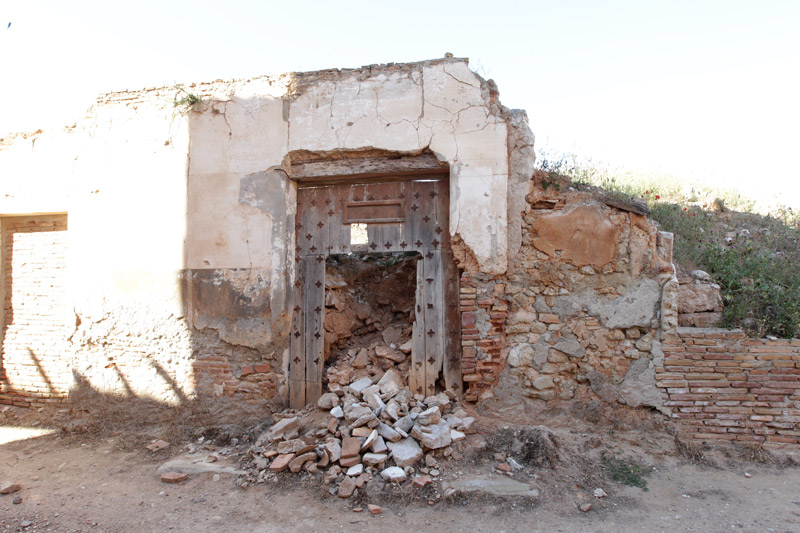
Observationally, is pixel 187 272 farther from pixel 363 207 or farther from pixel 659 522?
pixel 659 522

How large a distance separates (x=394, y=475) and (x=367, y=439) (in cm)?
39

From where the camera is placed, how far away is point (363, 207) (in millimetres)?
5090

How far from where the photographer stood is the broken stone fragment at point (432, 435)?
389 cm

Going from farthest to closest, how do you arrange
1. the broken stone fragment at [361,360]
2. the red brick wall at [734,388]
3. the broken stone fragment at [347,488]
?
the broken stone fragment at [361,360]
the red brick wall at [734,388]
the broken stone fragment at [347,488]

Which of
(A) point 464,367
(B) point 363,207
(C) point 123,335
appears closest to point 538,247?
(A) point 464,367

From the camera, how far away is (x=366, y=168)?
4945 millimetres

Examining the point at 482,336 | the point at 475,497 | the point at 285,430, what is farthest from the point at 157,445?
the point at 482,336

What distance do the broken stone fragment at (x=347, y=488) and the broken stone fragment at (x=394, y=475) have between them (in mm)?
232

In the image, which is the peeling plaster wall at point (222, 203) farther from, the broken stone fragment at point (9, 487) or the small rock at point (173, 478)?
the broken stone fragment at point (9, 487)

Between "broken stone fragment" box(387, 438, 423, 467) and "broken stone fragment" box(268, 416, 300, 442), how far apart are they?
3.06ft

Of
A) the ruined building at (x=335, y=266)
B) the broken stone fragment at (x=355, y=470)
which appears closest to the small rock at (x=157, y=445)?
the ruined building at (x=335, y=266)

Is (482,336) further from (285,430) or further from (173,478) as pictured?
(173,478)

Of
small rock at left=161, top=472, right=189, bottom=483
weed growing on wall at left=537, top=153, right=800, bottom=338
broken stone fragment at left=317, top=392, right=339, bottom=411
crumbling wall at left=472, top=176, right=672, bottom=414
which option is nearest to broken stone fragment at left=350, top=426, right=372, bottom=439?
broken stone fragment at left=317, top=392, right=339, bottom=411

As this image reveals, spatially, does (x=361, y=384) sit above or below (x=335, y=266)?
below
